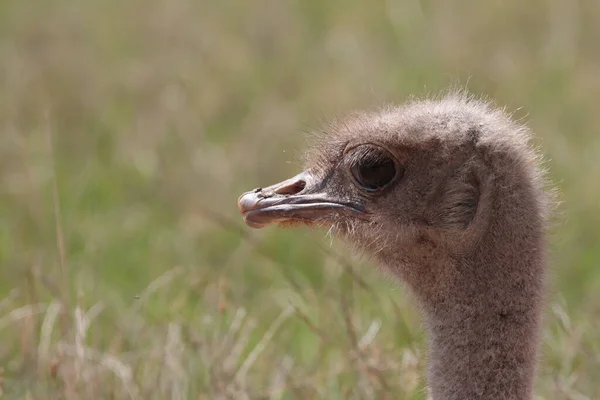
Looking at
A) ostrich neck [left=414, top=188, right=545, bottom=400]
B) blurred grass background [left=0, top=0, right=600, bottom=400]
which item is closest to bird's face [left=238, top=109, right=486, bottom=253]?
ostrich neck [left=414, top=188, right=545, bottom=400]

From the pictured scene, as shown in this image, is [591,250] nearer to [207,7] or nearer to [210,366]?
[210,366]

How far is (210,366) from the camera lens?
5.26 m

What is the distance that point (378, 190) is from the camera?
175 inches

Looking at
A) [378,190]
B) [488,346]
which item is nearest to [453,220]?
[378,190]

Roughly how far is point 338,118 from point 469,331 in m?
1.03

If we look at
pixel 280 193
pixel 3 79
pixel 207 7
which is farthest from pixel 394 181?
pixel 207 7

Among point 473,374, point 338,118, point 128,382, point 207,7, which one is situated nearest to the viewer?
point 473,374

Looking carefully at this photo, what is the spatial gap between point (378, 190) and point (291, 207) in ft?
0.95

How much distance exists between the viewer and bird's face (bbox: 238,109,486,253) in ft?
14.1

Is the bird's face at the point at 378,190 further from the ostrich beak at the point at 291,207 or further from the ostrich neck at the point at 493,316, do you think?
the ostrich neck at the point at 493,316

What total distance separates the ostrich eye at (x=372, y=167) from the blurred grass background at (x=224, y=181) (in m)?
0.58

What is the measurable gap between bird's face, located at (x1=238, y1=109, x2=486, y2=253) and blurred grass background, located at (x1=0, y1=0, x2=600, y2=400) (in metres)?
0.44

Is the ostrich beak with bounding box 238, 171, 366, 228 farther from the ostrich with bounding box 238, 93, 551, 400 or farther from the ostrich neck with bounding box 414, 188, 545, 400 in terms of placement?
the ostrich neck with bounding box 414, 188, 545, 400

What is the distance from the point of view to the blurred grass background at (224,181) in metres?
5.46
